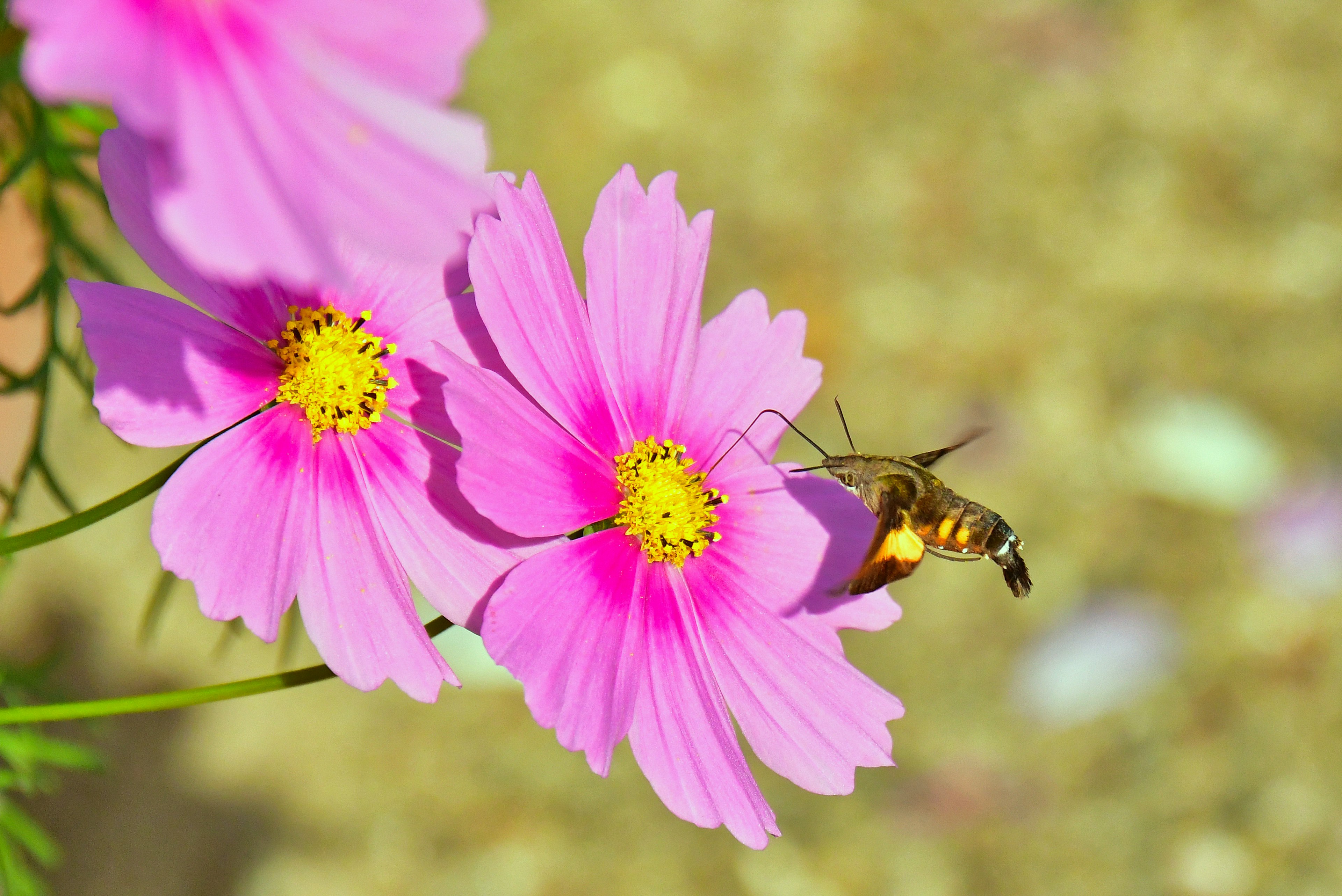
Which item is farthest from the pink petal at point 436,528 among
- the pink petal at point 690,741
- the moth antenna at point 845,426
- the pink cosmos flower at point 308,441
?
the moth antenna at point 845,426

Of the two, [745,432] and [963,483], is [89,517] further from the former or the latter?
[963,483]

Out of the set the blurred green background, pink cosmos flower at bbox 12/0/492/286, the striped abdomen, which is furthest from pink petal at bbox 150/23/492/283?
the blurred green background

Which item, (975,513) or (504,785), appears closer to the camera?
(975,513)

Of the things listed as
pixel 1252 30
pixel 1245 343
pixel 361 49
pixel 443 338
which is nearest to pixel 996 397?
pixel 1245 343

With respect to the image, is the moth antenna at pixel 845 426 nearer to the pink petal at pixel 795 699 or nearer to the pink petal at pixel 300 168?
the pink petal at pixel 795 699

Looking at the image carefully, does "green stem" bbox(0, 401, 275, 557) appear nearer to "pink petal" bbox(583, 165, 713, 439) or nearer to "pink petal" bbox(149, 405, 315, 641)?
"pink petal" bbox(149, 405, 315, 641)

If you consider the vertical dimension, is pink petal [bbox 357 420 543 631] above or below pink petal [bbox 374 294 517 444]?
below

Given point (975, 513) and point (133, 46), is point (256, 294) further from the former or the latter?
point (975, 513)

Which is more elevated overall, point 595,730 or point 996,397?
point 996,397
